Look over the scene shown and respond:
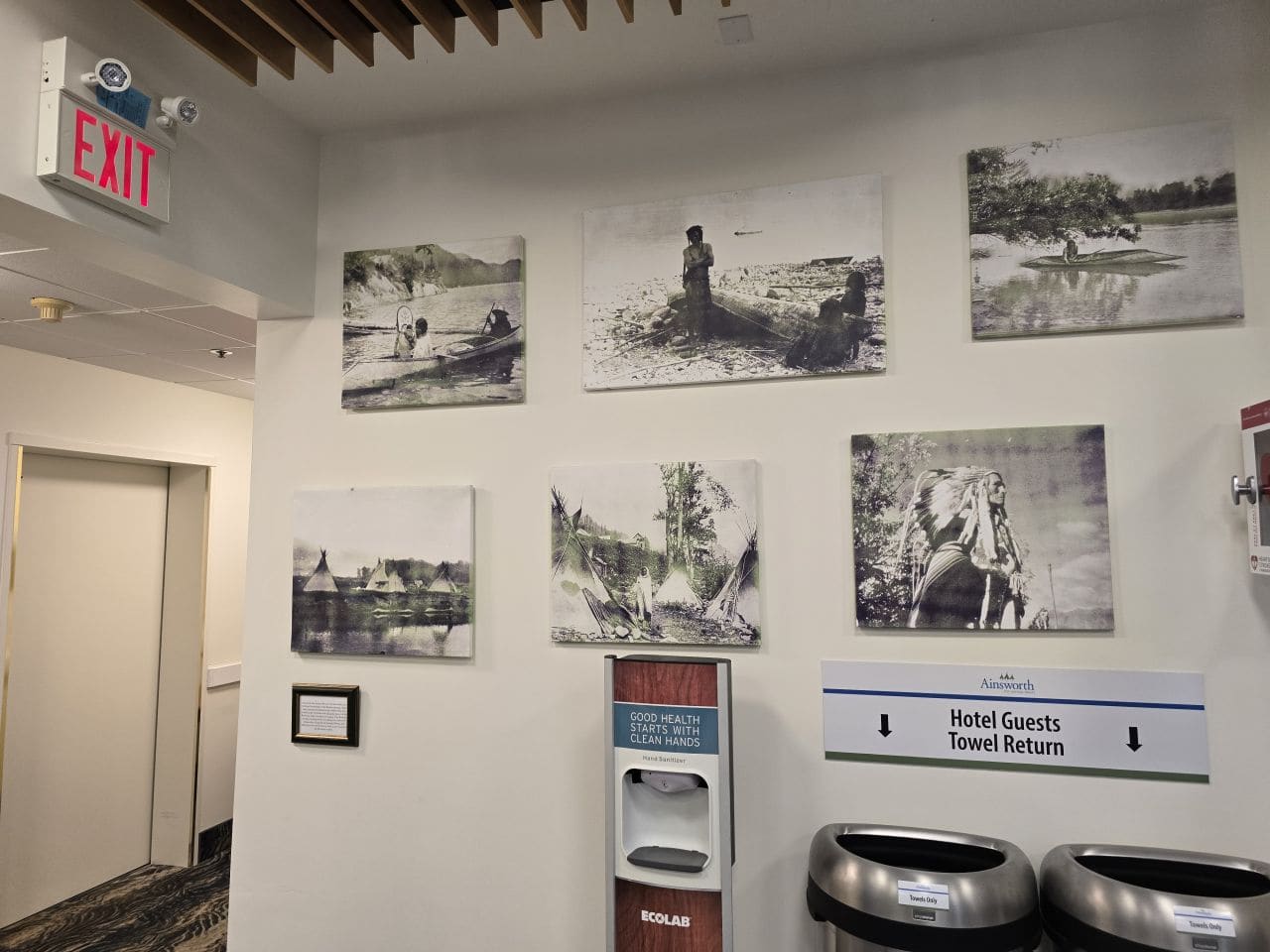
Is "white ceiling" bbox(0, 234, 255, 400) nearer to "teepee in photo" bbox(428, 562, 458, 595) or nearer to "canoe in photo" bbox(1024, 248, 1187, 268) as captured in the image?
"teepee in photo" bbox(428, 562, 458, 595)

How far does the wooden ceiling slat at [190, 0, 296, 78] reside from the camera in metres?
1.84

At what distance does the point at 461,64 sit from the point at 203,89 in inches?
27.8

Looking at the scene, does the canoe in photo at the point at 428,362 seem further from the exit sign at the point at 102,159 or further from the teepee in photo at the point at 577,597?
the exit sign at the point at 102,159

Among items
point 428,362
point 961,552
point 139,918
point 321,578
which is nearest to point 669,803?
point 961,552

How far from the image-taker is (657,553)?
2266 millimetres

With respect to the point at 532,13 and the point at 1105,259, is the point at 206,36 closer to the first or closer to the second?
the point at 532,13

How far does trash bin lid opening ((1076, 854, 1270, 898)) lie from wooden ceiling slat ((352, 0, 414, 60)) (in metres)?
2.51

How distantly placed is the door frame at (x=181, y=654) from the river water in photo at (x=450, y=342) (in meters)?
2.59

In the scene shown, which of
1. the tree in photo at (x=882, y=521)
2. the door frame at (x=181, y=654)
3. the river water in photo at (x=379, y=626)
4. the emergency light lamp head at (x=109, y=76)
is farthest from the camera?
the door frame at (x=181, y=654)

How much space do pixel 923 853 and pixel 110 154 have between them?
252 cm

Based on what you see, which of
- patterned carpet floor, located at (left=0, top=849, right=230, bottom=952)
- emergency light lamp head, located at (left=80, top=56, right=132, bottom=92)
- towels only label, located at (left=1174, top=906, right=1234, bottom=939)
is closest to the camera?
towels only label, located at (left=1174, top=906, right=1234, bottom=939)

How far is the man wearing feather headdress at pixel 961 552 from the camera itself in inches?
79.8

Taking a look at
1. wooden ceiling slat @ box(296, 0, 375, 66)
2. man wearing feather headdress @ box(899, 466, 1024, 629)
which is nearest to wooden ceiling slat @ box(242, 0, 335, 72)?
wooden ceiling slat @ box(296, 0, 375, 66)

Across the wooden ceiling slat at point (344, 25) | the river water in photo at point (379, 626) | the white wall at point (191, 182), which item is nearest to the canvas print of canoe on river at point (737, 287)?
the wooden ceiling slat at point (344, 25)
